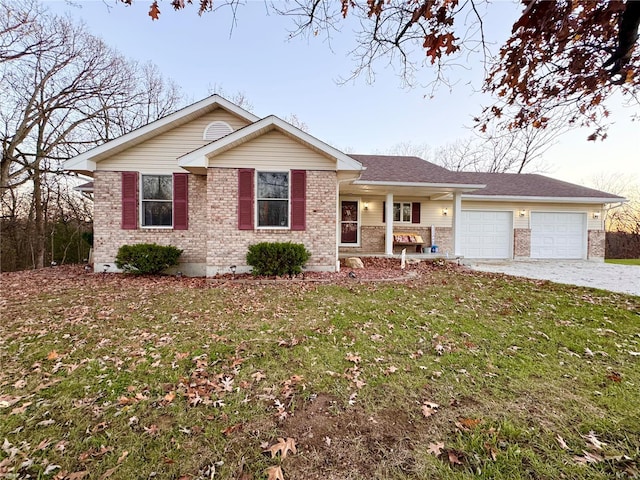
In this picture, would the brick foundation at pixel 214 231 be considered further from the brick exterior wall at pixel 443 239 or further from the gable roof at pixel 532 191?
the brick exterior wall at pixel 443 239

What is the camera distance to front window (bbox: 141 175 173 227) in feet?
30.4

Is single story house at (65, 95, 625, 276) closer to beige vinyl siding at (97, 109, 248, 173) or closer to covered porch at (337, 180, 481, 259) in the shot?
beige vinyl siding at (97, 109, 248, 173)

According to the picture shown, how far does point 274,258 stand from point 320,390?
560 centimetres

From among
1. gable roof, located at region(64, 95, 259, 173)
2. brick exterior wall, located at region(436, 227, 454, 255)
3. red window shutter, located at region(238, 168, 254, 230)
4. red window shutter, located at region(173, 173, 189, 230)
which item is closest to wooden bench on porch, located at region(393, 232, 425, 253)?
brick exterior wall, located at region(436, 227, 454, 255)

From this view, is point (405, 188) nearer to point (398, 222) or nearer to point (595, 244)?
point (398, 222)

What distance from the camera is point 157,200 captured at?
928cm

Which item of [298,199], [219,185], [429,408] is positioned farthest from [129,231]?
[429,408]

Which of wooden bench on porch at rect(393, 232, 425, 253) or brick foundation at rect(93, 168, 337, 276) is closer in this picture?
brick foundation at rect(93, 168, 337, 276)

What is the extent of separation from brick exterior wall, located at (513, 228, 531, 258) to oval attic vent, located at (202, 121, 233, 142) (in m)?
13.9

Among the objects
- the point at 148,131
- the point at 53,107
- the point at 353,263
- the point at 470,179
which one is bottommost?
the point at 353,263

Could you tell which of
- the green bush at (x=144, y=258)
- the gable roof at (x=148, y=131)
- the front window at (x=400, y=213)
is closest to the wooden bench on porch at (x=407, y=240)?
the front window at (x=400, y=213)

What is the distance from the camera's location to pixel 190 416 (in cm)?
247

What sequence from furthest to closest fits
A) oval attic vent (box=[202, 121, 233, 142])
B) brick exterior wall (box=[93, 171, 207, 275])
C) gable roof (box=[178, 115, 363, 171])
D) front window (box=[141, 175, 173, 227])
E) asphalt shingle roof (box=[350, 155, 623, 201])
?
asphalt shingle roof (box=[350, 155, 623, 201]) → oval attic vent (box=[202, 121, 233, 142]) → front window (box=[141, 175, 173, 227]) → brick exterior wall (box=[93, 171, 207, 275]) → gable roof (box=[178, 115, 363, 171])

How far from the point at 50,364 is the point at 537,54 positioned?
274 inches
